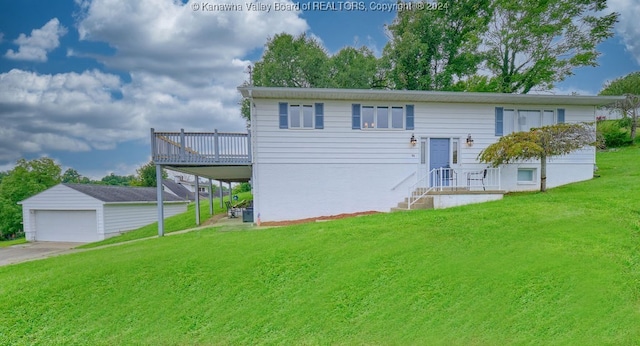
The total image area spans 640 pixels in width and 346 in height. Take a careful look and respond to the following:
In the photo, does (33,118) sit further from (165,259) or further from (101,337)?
(101,337)

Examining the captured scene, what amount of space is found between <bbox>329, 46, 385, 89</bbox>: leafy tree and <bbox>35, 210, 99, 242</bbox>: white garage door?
18.7m

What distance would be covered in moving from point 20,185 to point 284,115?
35.4 m

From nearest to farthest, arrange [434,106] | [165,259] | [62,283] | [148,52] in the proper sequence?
[62,283] → [165,259] → [434,106] → [148,52]

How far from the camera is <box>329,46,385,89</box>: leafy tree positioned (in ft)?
73.0

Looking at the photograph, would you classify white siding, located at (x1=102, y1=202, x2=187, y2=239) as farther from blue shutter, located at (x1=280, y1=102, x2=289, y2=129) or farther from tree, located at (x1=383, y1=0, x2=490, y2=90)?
tree, located at (x1=383, y1=0, x2=490, y2=90)

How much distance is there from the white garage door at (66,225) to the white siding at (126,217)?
2.30ft

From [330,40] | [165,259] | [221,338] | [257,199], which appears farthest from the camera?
[330,40]

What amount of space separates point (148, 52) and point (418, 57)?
57.3ft

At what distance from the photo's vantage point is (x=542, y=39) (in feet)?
60.8

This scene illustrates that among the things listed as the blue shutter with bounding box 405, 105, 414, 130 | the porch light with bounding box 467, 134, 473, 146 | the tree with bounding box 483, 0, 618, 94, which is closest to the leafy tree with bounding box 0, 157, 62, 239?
the blue shutter with bounding box 405, 105, 414, 130

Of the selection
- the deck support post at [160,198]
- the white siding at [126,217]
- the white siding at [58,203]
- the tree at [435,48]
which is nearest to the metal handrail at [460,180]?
the deck support post at [160,198]

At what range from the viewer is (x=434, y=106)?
39.8ft

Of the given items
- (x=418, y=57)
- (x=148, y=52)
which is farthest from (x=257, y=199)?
(x=418, y=57)

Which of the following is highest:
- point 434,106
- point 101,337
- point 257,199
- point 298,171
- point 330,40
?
point 330,40
